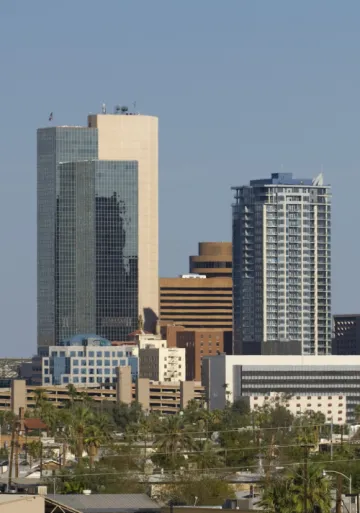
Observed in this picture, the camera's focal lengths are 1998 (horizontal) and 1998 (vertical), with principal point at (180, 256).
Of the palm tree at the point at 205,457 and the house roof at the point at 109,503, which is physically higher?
the house roof at the point at 109,503

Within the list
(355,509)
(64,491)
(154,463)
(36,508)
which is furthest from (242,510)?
(154,463)

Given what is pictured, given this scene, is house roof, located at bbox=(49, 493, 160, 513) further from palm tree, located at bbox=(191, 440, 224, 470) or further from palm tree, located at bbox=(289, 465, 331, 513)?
palm tree, located at bbox=(191, 440, 224, 470)

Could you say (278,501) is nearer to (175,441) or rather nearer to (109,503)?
(109,503)

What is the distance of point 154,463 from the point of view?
616 ft

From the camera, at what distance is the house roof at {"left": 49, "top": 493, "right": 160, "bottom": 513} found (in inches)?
4117

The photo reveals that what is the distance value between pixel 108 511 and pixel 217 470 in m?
75.3

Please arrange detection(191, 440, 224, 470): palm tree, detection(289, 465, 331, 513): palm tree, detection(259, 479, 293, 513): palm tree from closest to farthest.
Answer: detection(259, 479, 293, 513): palm tree → detection(289, 465, 331, 513): palm tree → detection(191, 440, 224, 470): palm tree

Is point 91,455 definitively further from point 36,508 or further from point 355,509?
point 36,508

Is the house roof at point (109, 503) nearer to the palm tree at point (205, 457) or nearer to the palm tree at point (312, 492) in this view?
the palm tree at point (312, 492)

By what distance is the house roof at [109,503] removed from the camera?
343ft

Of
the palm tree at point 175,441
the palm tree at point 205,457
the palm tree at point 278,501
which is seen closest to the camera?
the palm tree at point 278,501

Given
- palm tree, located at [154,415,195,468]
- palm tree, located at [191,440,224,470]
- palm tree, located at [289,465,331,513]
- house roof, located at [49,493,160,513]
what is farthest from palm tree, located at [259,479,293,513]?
palm tree, located at [154,415,195,468]

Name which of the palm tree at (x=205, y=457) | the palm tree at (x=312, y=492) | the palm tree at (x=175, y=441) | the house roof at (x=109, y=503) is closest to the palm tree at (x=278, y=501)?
the palm tree at (x=312, y=492)

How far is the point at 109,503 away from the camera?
355 ft
